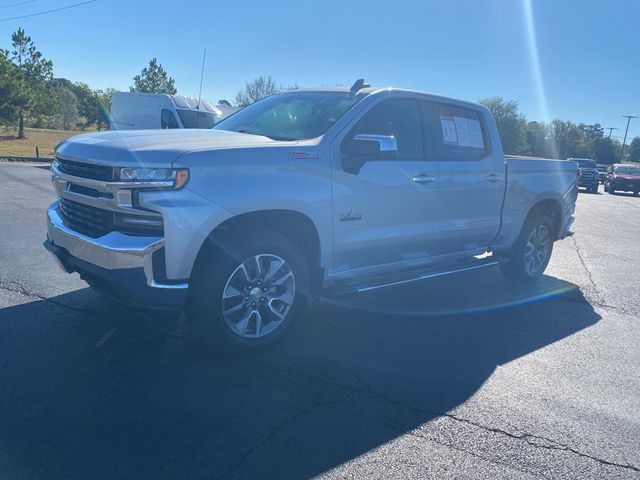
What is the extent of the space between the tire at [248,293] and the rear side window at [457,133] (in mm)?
2192

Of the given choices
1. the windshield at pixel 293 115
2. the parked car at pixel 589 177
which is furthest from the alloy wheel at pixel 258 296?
the parked car at pixel 589 177

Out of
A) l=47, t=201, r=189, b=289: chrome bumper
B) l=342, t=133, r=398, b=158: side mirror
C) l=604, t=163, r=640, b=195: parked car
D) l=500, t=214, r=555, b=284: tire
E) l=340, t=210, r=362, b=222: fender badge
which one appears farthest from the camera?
l=604, t=163, r=640, b=195: parked car

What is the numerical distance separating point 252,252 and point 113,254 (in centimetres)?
97

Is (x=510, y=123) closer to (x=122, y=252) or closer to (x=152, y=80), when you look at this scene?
(x=152, y=80)

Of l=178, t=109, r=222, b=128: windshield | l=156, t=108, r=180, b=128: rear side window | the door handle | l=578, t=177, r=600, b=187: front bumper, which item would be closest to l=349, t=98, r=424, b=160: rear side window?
the door handle

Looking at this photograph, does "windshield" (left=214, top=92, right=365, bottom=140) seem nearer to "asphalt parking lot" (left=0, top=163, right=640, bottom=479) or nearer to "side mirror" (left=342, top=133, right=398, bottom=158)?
"side mirror" (left=342, top=133, right=398, bottom=158)

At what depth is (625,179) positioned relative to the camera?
1308 inches

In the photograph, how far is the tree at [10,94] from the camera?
127ft

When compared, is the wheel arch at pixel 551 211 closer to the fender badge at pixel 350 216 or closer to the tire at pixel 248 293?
the fender badge at pixel 350 216

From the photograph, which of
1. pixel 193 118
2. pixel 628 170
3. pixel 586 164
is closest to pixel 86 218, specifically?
pixel 193 118

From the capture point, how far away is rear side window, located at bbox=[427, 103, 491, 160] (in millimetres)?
5777

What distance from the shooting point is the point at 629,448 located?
3.45 meters

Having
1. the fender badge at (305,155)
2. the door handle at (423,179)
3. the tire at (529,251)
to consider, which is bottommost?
the tire at (529,251)

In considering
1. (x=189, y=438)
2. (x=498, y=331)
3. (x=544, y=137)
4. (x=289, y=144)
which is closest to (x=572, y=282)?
(x=498, y=331)
